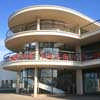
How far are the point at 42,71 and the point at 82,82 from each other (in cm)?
504

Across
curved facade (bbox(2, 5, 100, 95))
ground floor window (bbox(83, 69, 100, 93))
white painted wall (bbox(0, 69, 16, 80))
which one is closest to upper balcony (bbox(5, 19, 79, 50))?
curved facade (bbox(2, 5, 100, 95))

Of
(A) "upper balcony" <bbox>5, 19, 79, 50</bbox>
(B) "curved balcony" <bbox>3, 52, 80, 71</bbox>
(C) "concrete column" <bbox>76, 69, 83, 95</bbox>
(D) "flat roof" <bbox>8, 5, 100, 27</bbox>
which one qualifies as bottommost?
(C) "concrete column" <bbox>76, 69, 83, 95</bbox>

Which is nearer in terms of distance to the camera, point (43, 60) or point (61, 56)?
point (43, 60)

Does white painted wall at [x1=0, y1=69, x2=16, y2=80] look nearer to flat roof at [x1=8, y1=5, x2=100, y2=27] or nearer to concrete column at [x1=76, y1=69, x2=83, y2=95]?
flat roof at [x1=8, y1=5, x2=100, y2=27]

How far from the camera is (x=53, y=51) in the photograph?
68.9 feet

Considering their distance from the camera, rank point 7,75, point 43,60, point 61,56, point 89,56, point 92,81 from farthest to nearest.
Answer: point 7,75
point 92,81
point 89,56
point 61,56
point 43,60

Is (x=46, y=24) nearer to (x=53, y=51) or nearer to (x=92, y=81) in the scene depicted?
(x=53, y=51)

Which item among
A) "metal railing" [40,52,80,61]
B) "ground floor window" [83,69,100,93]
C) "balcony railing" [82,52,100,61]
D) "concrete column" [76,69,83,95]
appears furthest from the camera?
"ground floor window" [83,69,100,93]

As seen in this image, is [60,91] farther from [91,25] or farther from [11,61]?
[91,25]

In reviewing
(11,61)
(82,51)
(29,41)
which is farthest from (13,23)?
(82,51)

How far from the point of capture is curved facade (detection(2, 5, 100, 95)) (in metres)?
19.4

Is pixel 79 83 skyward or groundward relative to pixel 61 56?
groundward

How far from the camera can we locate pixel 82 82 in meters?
22.4

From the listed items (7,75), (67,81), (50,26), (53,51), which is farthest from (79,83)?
(7,75)
